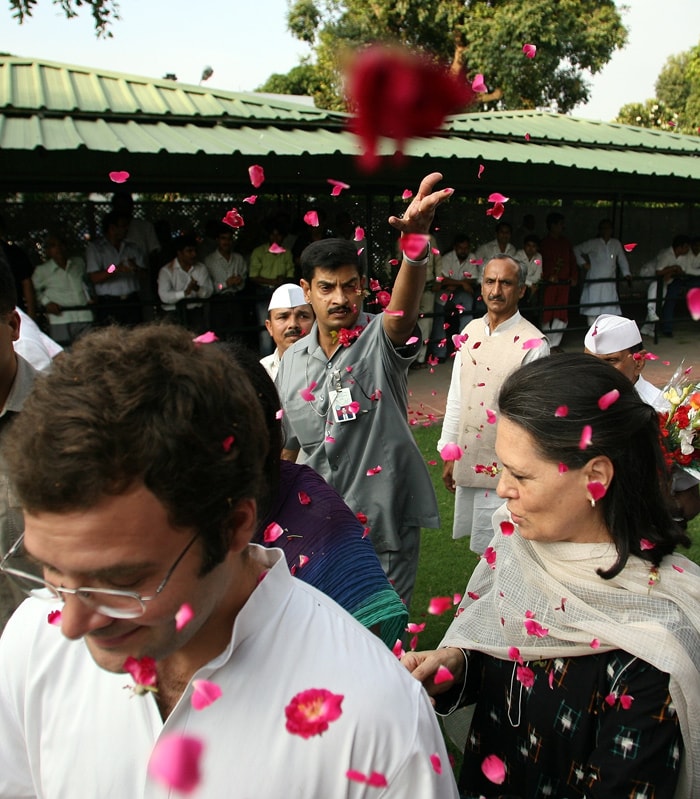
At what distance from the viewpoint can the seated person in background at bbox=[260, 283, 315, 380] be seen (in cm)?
415

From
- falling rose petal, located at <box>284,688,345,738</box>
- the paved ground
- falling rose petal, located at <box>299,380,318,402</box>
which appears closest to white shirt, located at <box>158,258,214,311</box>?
the paved ground

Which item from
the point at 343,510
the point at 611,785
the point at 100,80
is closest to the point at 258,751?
the point at 611,785

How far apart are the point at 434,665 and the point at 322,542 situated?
1.38ft

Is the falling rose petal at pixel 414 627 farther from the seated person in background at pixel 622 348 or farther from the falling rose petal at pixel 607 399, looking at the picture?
the seated person in background at pixel 622 348

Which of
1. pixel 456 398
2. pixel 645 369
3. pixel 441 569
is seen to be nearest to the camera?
pixel 456 398

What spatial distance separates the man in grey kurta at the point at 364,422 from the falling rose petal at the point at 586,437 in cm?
128

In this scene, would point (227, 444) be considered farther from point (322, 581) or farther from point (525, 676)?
point (525, 676)

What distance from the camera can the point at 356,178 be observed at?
31.8ft

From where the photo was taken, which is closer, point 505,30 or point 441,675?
point 441,675

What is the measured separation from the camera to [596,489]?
1832 mm

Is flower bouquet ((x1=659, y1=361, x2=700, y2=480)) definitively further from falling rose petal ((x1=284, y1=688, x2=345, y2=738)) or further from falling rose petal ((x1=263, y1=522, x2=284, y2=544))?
falling rose petal ((x1=284, y1=688, x2=345, y2=738))

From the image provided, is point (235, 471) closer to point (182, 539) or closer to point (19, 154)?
point (182, 539)

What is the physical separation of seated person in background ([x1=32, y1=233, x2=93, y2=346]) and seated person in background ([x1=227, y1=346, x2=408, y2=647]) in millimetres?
6683

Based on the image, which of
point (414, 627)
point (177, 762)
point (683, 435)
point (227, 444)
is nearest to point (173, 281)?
point (683, 435)
